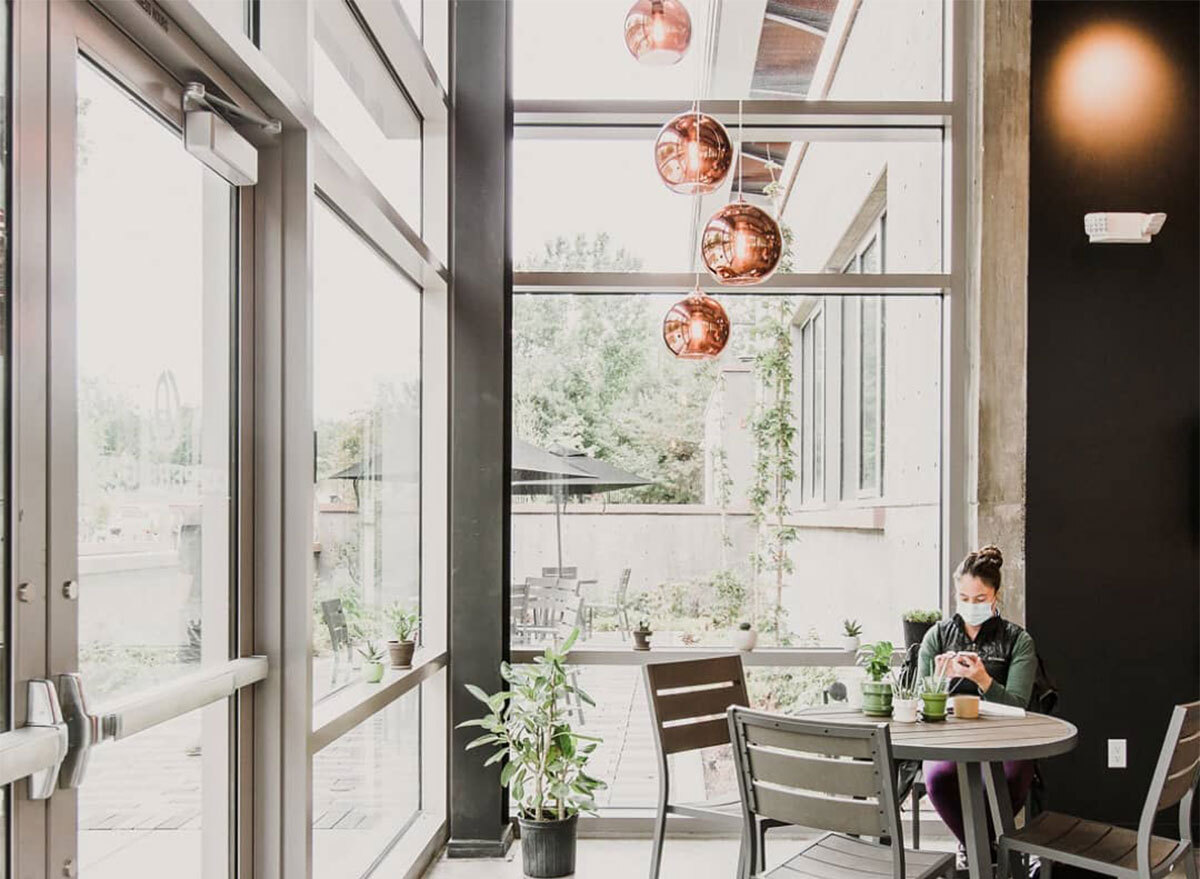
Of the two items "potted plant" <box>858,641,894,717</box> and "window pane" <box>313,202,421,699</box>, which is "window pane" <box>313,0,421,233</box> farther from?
"potted plant" <box>858,641,894,717</box>

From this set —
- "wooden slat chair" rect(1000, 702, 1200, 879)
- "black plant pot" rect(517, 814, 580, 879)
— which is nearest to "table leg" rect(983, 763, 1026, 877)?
"wooden slat chair" rect(1000, 702, 1200, 879)

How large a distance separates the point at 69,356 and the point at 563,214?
11.3 ft

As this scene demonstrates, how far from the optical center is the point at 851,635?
195 inches

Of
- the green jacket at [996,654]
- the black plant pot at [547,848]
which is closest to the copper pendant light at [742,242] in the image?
the green jacket at [996,654]

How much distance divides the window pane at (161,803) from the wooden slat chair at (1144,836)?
2288 millimetres

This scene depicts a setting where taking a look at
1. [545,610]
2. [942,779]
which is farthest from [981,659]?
[545,610]

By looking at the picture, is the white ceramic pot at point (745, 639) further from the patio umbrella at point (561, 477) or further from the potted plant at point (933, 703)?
the potted plant at point (933, 703)

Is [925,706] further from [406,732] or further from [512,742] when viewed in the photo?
[406,732]

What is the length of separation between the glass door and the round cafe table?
6.06 feet

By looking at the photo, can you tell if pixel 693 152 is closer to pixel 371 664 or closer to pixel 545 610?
pixel 371 664

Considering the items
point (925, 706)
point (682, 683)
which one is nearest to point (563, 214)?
point (682, 683)

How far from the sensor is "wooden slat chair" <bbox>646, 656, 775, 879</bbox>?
3863 millimetres

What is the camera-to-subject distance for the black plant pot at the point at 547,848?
4297 millimetres

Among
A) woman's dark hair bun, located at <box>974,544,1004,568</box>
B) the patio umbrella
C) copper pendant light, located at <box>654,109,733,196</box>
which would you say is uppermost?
copper pendant light, located at <box>654,109,733,196</box>
